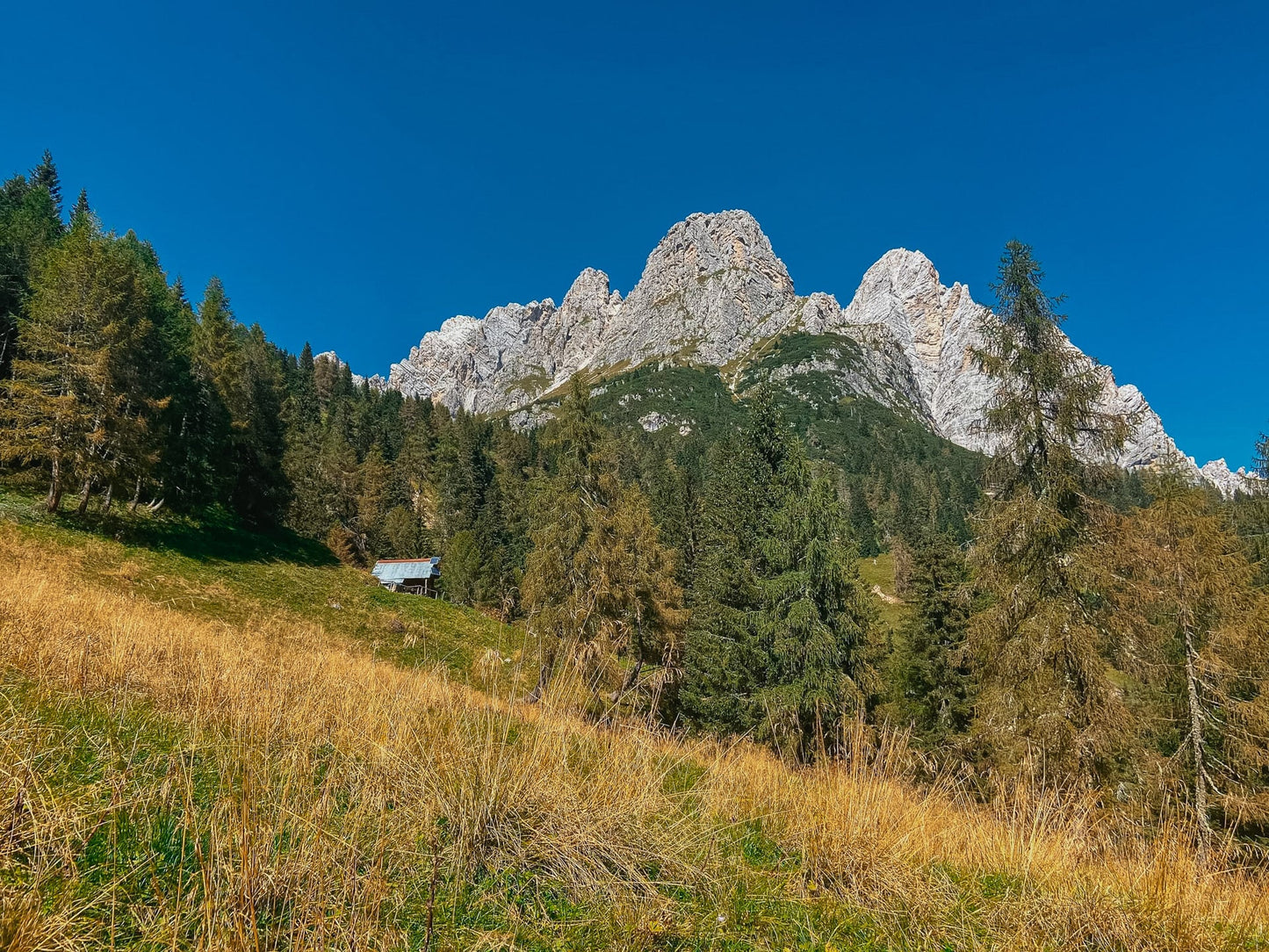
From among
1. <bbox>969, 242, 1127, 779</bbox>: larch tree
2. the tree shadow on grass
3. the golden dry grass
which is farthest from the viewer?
the tree shadow on grass

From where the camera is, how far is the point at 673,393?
646 ft

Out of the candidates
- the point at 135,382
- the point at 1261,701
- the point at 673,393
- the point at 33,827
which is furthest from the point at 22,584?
the point at 673,393

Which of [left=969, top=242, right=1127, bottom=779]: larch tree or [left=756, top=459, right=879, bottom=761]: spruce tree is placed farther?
[left=756, top=459, right=879, bottom=761]: spruce tree

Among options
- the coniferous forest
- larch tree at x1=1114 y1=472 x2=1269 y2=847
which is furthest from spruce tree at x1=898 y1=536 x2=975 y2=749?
larch tree at x1=1114 y1=472 x2=1269 y2=847

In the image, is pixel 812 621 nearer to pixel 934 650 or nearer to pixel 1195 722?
pixel 1195 722

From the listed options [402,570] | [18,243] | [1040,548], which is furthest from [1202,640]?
[18,243]

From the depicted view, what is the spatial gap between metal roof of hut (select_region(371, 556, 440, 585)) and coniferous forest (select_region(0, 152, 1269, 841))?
2.65 m

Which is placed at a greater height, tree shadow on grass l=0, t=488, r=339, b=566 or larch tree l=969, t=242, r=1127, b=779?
larch tree l=969, t=242, r=1127, b=779

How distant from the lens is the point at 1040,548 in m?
12.6

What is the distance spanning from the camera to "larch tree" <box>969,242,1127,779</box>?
454 inches

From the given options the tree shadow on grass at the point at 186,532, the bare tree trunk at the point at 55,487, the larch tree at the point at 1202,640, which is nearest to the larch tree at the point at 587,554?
the tree shadow on grass at the point at 186,532

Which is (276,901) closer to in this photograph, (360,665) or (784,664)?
(360,665)

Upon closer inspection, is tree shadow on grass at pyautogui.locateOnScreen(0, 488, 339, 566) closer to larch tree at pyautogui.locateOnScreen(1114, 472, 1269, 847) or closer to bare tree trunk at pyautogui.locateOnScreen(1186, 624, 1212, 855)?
larch tree at pyautogui.locateOnScreen(1114, 472, 1269, 847)

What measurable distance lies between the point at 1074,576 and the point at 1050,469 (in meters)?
2.51
